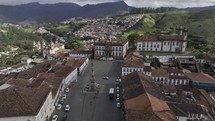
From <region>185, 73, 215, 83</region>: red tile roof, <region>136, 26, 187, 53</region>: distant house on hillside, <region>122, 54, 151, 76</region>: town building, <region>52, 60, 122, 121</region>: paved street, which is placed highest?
<region>136, 26, 187, 53</region>: distant house on hillside

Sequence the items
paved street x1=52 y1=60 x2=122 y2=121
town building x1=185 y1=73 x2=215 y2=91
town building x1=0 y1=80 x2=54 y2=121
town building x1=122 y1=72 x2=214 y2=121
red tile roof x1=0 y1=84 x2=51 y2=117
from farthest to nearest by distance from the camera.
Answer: town building x1=185 y1=73 x2=215 y2=91, paved street x1=52 y1=60 x2=122 y2=121, town building x1=122 y1=72 x2=214 y2=121, red tile roof x1=0 y1=84 x2=51 y2=117, town building x1=0 y1=80 x2=54 y2=121

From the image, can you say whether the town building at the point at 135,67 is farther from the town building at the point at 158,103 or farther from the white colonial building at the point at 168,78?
the town building at the point at 158,103

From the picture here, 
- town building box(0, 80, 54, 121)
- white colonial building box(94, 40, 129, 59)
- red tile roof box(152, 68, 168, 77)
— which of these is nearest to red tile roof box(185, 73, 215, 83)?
red tile roof box(152, 68, 168, 77)

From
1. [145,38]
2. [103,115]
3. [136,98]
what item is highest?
[145,38]

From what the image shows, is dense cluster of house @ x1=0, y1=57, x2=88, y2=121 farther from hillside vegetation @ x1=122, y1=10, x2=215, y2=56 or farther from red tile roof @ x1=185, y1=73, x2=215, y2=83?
hillside vegetation @ x1=122, y1=10, x2=215, y2=56

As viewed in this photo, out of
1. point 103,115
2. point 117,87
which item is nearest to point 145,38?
point 117,87

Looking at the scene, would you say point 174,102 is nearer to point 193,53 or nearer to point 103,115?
point 103,115

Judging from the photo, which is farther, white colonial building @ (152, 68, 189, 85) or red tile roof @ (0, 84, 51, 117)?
white colonial building @ (152, 68, 189, 85)

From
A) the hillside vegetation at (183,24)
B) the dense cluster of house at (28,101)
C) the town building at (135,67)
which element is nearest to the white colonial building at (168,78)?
the town building at (135,67)
